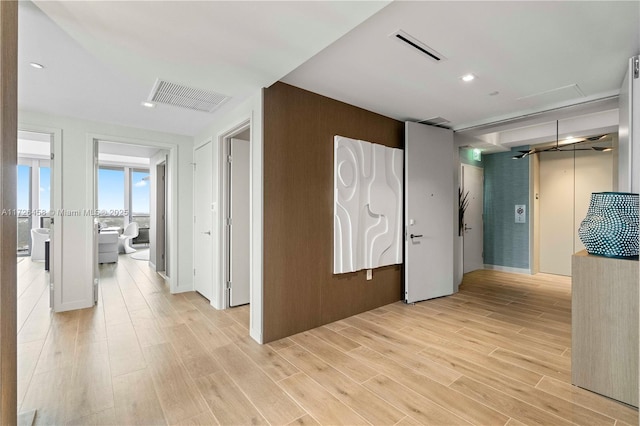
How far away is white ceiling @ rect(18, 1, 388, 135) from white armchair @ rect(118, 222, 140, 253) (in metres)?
6.24

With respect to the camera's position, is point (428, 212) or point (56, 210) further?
point (428, 212)

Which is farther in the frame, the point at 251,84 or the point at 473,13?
the point at 251,84

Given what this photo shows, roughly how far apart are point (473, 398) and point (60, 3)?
3.53 m

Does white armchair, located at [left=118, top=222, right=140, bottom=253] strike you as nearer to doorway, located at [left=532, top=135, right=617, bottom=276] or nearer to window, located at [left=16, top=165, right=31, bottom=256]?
window, located at [left=16, top=165, right=31, bottom=256]

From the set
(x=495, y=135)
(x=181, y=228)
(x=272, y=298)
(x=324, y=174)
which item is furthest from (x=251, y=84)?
(x=495, y=135)

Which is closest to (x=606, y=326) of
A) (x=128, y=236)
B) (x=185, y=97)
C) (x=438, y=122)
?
(x=438, y=122)

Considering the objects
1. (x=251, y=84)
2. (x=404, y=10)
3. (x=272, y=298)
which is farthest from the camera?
(x=272, y=298)

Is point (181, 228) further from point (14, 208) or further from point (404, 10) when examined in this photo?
point (404, 10)

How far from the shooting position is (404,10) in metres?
1.79

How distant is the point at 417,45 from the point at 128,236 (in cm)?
948

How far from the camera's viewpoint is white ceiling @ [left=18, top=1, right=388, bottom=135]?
1.64 metres

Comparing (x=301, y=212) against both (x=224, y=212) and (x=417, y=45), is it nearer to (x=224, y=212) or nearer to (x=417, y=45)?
(x=224, y=212)

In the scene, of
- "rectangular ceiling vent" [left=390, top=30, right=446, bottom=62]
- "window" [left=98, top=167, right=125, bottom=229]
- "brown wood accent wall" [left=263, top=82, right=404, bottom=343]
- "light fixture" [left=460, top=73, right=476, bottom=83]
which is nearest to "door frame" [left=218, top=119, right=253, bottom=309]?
"brown wood accent wall" [left=263, top=82, right=404, bottom=343]

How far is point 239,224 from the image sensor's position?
3.92m
